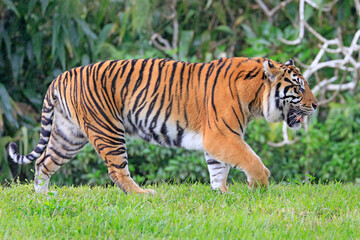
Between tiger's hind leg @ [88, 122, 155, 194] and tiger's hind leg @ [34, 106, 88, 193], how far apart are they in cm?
35

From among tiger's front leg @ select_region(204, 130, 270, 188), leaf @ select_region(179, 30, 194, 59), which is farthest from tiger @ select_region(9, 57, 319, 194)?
leaf @ select_region(179, 30, 194, 59)

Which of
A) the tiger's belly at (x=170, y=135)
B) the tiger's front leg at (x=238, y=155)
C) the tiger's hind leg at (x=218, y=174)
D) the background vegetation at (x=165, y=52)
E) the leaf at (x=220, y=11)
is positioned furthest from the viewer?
the leaf at (x=220, y=11)

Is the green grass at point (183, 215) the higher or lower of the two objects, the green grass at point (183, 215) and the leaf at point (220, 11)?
the lower

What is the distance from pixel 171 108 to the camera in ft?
17.5

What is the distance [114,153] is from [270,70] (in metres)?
1.63

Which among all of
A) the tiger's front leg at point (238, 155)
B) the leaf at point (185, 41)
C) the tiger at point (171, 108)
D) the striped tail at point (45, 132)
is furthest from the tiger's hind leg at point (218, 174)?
the leaf at point (185, 41)

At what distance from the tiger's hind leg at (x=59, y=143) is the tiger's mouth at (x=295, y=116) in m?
2.03

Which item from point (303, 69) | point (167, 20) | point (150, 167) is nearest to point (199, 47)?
point (167, 20)

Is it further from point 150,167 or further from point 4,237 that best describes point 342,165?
point 4,237

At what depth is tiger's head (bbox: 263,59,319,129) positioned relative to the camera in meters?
5.07

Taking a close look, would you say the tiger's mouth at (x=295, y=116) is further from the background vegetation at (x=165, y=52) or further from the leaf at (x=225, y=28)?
the leaf at (x=225, y=28)

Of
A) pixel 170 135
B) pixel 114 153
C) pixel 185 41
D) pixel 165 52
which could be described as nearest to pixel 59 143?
pixel 114 153

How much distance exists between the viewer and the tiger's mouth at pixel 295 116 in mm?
5129

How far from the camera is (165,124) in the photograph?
5.31 metres
